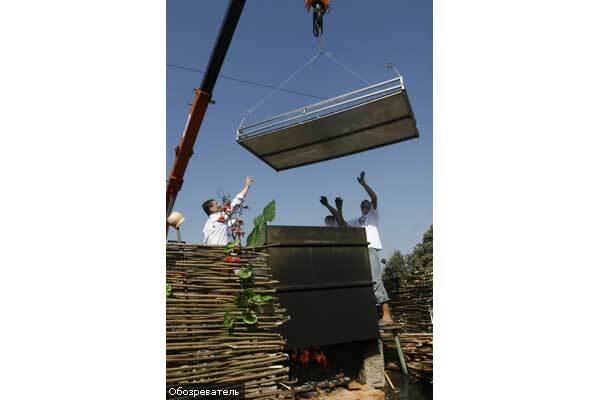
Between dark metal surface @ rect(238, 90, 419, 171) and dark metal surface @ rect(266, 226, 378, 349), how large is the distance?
90 cm

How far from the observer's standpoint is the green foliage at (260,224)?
2.49 meters

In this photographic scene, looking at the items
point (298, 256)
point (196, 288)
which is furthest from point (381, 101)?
point (196, 288)

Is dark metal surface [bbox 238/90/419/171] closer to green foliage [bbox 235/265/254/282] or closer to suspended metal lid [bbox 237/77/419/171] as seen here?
suspended metal lid [bbox 237/77/419/171]

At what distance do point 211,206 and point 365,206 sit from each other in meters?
1.73

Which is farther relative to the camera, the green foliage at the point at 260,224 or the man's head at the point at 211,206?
the man's head at the point at 211,206

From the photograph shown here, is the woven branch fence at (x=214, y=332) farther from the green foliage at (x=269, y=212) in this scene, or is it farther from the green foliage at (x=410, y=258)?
the green foliage at (x=410, y=258)

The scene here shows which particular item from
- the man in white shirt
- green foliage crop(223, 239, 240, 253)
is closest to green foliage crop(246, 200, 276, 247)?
green foliage crop(223, 239, 240, 253)

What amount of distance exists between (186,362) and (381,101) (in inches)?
88.5

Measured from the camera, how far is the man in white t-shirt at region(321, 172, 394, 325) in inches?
149

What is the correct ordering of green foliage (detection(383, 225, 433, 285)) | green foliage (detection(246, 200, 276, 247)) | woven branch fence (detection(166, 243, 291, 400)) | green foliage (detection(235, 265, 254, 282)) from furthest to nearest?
green foliage (detection(383, 225, 433, 285))
green foliage (detection(246, 200, 276, 247))
green foliage (detection(235, 265, 254, 282))
woven branch fence (detection(166, 243, 291, 400))

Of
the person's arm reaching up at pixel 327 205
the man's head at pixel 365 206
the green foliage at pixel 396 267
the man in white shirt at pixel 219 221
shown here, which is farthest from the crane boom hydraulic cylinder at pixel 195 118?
the green foliage at pixel 396 267

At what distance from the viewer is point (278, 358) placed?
224cm

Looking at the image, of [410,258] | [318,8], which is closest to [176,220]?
[318,8]
